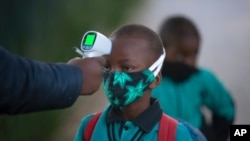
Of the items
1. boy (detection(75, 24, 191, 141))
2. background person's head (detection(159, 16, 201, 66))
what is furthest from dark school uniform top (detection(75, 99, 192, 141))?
background person's head (detection(159, 16, 201, 66))

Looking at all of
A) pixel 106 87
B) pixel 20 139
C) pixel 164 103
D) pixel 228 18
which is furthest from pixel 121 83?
pixel 228 18

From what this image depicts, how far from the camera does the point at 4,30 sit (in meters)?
5.25

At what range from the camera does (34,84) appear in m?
2.07

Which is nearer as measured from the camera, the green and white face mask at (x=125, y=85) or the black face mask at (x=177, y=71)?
the green and white face mask at (x=125, y=85)

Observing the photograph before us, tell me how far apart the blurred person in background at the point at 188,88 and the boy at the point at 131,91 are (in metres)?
1.35

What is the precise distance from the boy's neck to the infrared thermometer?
429 millimetres

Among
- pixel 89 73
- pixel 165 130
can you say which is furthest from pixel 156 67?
pixel 89 73

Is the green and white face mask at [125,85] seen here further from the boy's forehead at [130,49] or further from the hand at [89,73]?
the hand at [89,73]

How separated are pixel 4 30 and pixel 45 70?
3233mm

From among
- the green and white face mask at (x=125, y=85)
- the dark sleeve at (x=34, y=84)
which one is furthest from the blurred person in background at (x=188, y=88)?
the dark sleeve at (x=34, y=84)

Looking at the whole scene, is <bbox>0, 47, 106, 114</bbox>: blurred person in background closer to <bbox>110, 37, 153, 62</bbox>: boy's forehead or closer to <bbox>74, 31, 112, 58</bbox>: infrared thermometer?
<bbox>74, 31, 112, 58</bbox>: infrared thermometer

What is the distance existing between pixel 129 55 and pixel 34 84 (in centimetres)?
89

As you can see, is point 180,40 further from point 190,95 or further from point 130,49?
point 130,49

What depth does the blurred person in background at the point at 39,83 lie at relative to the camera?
6.67 ft
